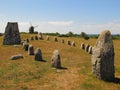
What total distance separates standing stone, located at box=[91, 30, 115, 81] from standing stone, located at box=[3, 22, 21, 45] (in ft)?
109

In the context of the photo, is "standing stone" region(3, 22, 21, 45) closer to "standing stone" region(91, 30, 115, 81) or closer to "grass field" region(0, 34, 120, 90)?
"grass field" region(0, 34, 120, 90)

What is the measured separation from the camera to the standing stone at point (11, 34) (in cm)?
5666

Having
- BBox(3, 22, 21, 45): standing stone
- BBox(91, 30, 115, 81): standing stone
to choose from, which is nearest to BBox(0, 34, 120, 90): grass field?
BBox(91, 30, 115, 81): standing stone

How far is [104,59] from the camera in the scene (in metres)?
26.7

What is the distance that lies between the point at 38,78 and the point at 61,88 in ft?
13.2

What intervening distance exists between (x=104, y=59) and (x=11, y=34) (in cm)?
3473

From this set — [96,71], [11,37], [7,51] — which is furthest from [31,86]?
[11,37]

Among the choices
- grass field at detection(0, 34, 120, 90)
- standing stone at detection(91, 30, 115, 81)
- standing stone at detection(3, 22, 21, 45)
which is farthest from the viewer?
standing stone at detection(3, 22, 21, 45)

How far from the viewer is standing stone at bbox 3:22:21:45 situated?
186ft

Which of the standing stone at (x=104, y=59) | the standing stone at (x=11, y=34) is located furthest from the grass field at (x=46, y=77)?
the standing stone at (x=11, y=34)

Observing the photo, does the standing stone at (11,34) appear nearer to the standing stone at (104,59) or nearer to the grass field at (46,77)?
the grass field at (46,77)

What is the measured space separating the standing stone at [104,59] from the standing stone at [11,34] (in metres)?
33.2

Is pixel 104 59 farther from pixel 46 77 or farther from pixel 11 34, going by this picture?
pixel 11 34

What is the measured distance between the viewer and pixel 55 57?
31.9m
